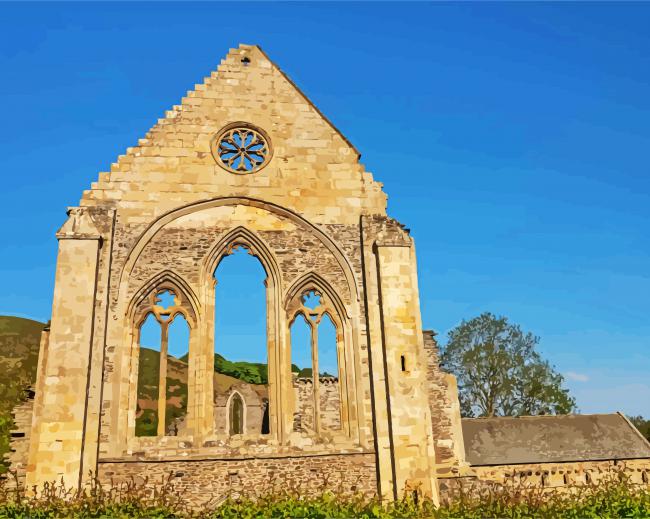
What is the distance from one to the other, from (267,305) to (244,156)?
11.2ft

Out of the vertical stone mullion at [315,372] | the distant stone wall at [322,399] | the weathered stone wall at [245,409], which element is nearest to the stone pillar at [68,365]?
the vertical stone mullion at [315,372]

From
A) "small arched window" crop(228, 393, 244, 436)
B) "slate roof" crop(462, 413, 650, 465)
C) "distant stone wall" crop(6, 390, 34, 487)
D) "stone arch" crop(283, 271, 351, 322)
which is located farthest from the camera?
"slate roof" crop(462, 413, 650, 465)

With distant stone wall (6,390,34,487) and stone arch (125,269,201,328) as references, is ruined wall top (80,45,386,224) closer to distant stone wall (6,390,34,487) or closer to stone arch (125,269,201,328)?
stone arch (125,269,201,328)

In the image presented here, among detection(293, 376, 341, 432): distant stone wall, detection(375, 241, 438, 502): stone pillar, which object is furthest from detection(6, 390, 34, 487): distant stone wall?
detection(293, 376, 341, 432): distant stone wall

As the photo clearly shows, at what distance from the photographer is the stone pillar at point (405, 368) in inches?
436

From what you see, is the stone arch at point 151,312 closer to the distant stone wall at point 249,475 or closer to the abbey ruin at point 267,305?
the abbey ruin at point 267,305

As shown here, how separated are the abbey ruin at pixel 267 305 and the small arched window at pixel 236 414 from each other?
1229 centimetres

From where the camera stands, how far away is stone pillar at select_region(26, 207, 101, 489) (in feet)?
33.9

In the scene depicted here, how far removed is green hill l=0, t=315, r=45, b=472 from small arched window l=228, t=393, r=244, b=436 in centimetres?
748

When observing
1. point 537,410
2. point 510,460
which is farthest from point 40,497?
point 537,410

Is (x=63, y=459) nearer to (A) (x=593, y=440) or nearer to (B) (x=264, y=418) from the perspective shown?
(B) (x=264, y=418)

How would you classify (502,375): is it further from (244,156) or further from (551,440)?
(244,156)

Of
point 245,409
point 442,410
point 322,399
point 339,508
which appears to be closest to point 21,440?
point 339,508

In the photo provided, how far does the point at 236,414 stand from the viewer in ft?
82.8
